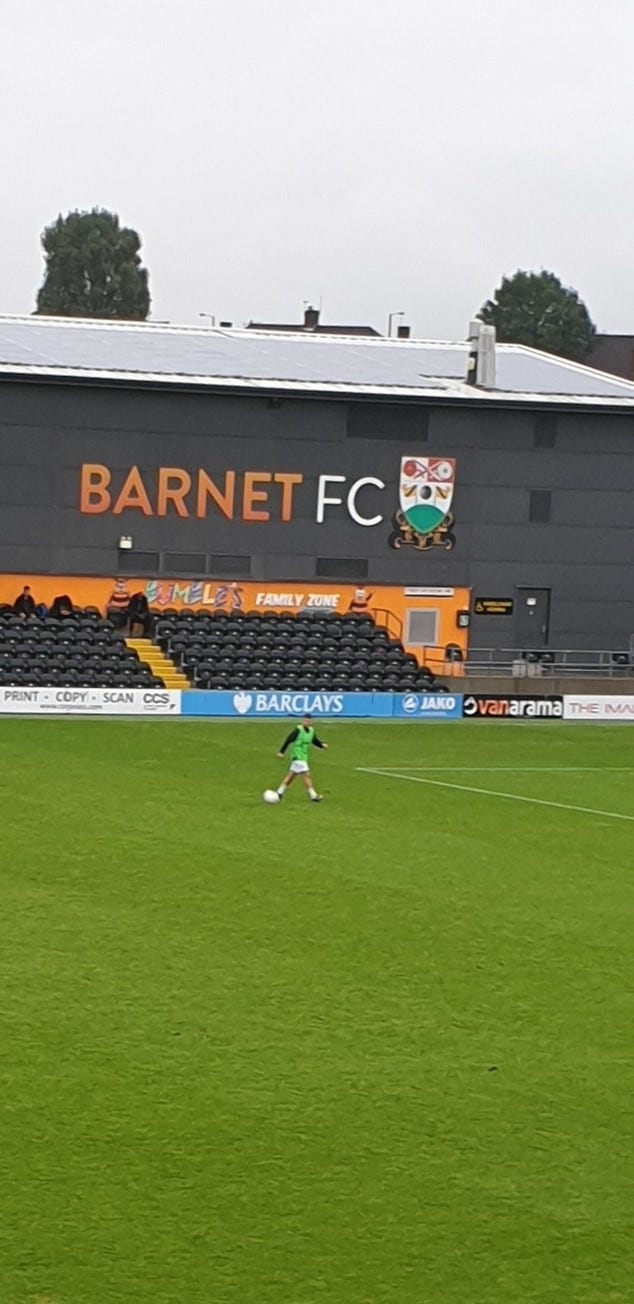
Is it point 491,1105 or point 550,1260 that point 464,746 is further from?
point 550,1260

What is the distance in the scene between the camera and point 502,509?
6006 centimetres

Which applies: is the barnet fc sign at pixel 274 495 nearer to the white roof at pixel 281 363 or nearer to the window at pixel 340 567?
the window at pixel 340 567

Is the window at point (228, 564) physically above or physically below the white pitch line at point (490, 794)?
above

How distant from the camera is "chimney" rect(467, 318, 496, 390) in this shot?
6269 cm

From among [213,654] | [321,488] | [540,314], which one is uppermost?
[540,314]

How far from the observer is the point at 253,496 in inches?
2281

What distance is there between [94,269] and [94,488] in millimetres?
108716

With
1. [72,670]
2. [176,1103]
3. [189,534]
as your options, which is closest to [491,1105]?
[176,1103]

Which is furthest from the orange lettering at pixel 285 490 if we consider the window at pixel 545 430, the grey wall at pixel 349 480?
the window at pixel 545 430

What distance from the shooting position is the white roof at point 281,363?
57719 mm

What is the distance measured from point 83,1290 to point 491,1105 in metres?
4.76

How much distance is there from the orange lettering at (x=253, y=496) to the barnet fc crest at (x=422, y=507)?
4174mm

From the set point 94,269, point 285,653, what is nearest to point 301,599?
point 285,653

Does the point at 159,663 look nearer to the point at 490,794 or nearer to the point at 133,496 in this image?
the point at 133,496
